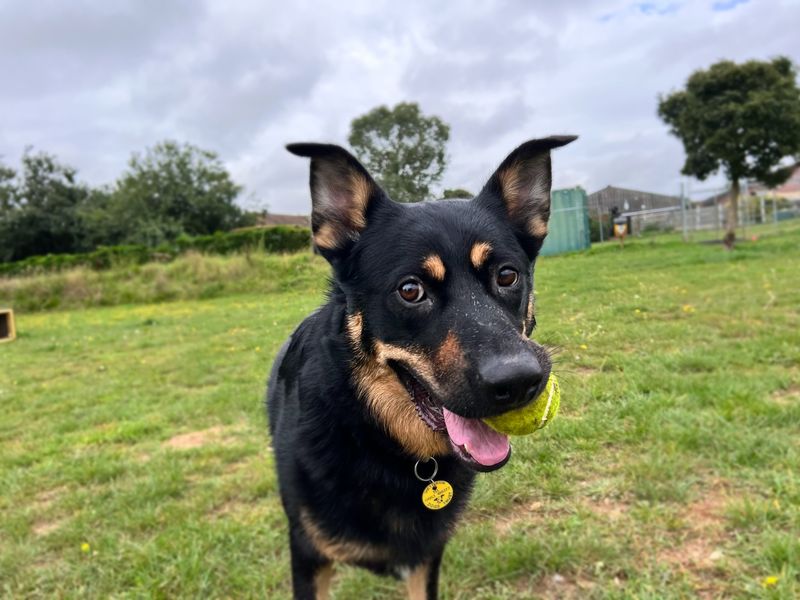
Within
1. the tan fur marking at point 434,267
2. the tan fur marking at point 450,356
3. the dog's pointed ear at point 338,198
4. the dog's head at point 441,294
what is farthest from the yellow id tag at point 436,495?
the dog's pointed ear at point 338,198

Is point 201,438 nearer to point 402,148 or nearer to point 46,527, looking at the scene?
point 46,527

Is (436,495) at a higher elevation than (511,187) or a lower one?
lower

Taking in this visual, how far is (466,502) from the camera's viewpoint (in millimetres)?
2469

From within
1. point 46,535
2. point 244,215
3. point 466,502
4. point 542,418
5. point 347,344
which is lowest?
point 46,535

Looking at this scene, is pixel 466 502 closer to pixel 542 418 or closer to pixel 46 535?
pixel 542 418

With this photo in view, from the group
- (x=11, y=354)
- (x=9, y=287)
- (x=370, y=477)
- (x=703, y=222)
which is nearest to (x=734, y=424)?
(x=370, y=477)

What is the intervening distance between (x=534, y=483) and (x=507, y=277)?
173 centimetres

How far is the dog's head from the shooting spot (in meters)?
1.82

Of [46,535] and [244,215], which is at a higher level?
[244,215]

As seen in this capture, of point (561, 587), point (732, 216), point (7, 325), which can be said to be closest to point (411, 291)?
point (561, 587)

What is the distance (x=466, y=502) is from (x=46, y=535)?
2646 mm

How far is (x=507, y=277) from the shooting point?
225 cm

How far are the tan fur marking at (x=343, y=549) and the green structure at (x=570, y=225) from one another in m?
14.2

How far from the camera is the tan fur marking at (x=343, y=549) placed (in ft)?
7.25
